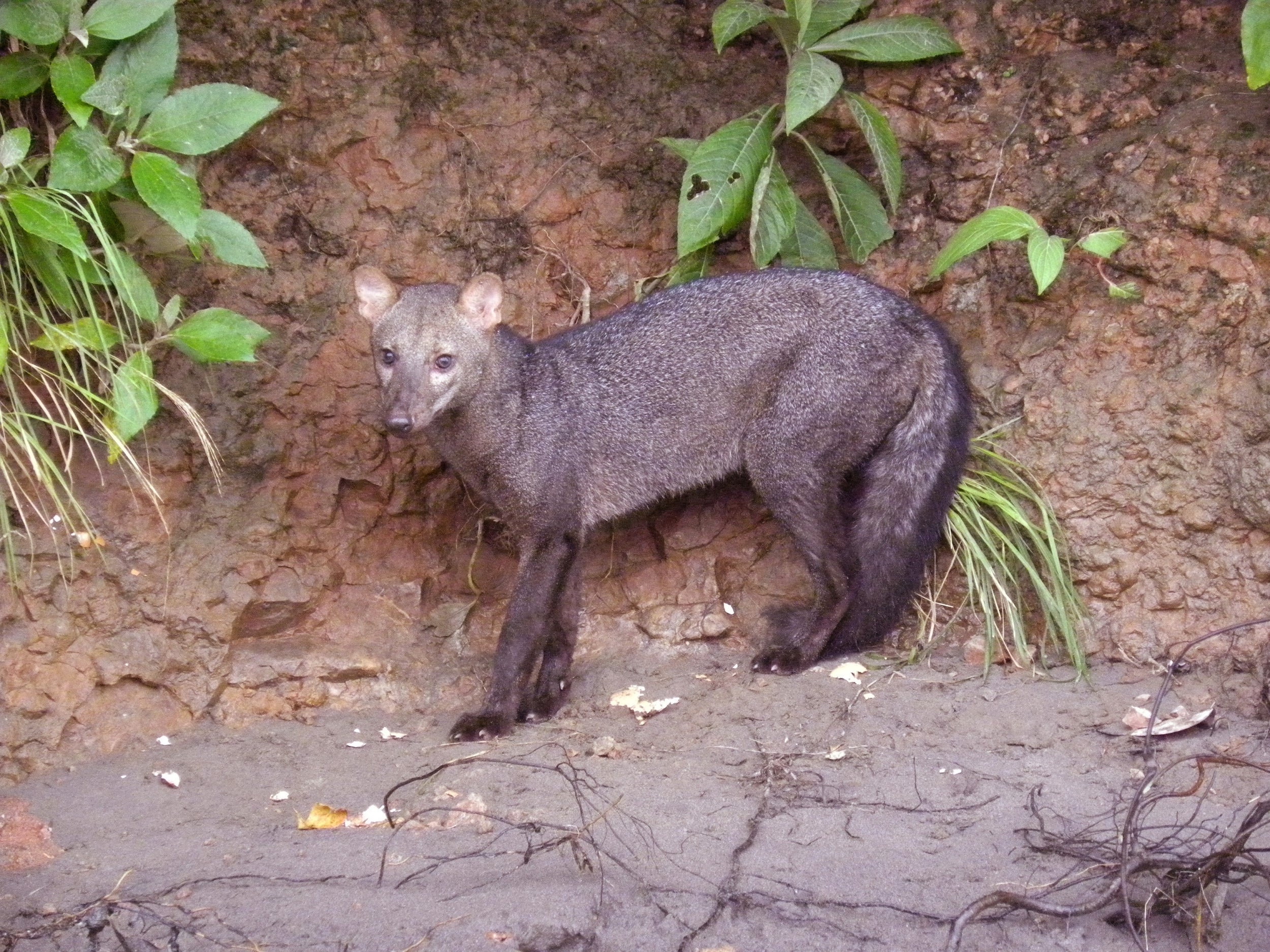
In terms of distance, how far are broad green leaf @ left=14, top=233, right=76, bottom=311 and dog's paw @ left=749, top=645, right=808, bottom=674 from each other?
9.83 feet

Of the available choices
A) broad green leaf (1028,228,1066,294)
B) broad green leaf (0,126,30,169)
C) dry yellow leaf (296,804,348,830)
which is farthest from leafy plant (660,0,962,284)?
dry yellow leaf (296,804,348,830)

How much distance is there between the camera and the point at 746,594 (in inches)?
224

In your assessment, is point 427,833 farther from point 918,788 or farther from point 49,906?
point 918,788

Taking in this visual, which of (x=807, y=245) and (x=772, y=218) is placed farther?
(x=807, y=245)

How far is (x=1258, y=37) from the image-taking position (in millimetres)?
4570

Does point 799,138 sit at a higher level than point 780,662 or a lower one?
higher

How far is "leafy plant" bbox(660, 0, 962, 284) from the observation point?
17.9 ft

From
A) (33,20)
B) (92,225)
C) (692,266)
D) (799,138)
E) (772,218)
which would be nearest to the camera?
(33,20)

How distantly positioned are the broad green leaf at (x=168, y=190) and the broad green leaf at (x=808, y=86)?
2.40 meters

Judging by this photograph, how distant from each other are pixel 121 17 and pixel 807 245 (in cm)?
298

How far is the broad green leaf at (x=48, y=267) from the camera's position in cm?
441

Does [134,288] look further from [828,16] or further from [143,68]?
[828,16]

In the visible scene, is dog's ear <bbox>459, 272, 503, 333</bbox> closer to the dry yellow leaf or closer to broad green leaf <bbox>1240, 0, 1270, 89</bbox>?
the dry yellow leaf

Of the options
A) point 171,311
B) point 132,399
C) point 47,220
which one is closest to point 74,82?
point 47,220
